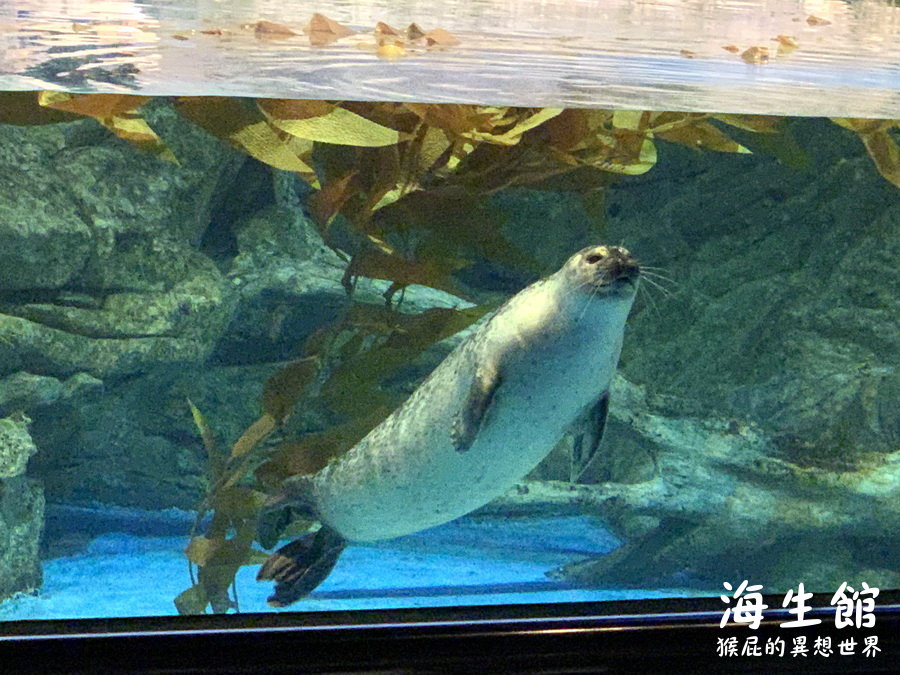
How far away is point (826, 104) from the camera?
8.61 ft

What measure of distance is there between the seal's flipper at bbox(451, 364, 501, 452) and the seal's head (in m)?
0.41

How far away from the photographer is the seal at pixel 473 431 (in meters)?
2.50

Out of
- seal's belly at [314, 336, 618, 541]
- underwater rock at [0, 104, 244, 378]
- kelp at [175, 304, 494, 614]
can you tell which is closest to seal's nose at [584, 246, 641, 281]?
seal's belly at [314, 336, 618, 541]

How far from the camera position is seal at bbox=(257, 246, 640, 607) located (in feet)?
8.20

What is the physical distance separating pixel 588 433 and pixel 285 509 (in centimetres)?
102

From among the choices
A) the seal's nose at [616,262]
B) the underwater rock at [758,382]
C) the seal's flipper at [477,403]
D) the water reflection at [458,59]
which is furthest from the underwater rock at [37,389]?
the seal's nose at [616,262]

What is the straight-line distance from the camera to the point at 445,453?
2.66 metres

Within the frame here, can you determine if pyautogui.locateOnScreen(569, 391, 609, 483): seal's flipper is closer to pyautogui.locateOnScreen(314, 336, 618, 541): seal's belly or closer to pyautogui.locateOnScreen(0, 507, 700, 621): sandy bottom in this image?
pyautogui.locateOnScreen(314, 336, 618, 541): seal's belly

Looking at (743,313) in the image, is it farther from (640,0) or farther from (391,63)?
(640,0)

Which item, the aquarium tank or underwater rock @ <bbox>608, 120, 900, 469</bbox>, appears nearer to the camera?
the aquarium tank

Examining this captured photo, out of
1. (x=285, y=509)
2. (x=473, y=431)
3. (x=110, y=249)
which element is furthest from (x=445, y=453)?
(x=110, y=249)

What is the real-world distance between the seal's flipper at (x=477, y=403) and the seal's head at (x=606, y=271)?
41 cm

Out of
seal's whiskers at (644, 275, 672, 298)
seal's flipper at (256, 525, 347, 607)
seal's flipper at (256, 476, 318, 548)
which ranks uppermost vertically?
seal's whiskers at (644, 275, 672, 298)

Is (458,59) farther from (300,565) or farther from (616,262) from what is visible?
(300,565)
